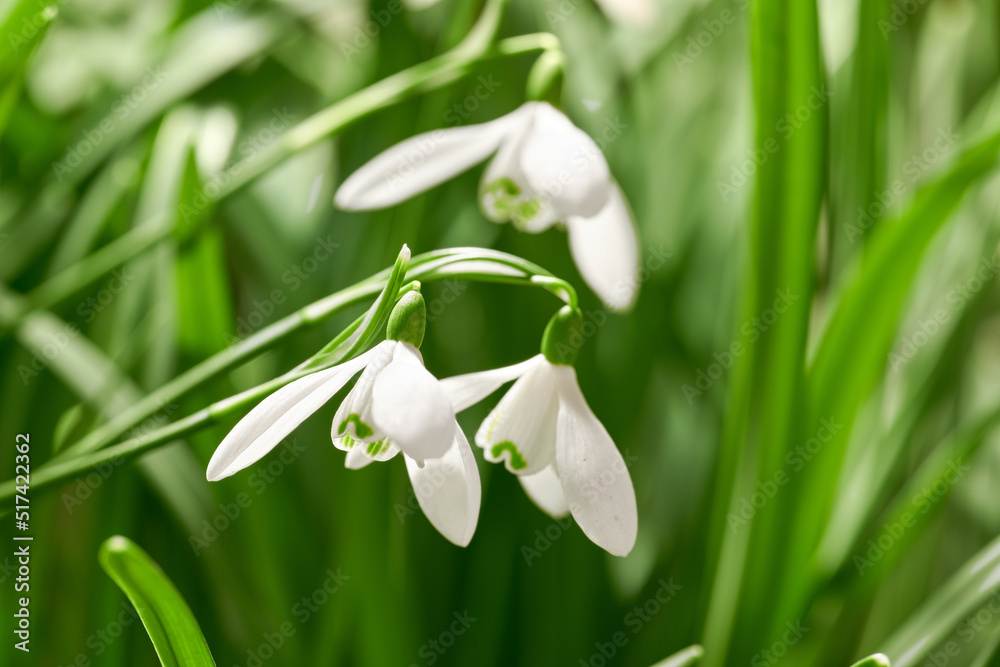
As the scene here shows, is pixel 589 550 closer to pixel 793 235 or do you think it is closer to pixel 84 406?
pixel 793 235

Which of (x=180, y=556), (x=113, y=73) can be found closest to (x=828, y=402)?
(x=180, y=556)

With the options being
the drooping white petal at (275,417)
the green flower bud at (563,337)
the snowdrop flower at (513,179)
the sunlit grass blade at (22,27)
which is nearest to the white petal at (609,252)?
the snowdrop flower at (513,179)

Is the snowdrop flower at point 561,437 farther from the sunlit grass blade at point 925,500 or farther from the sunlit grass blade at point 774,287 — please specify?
the sunlit grass blade at point 925,500

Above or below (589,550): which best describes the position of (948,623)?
below

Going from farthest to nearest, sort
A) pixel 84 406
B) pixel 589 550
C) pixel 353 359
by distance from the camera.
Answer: pixel 589 550, pixel 84 406, pixel 353 359

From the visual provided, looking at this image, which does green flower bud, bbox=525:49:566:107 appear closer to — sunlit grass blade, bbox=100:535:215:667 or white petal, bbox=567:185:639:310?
white petal, bbox=567:185:639:310

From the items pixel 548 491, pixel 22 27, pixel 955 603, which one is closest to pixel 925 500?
pixel 955 603

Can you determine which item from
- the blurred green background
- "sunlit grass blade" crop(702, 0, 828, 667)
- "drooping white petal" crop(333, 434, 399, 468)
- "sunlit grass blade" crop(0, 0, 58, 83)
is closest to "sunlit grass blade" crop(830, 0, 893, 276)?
the blurred green background
